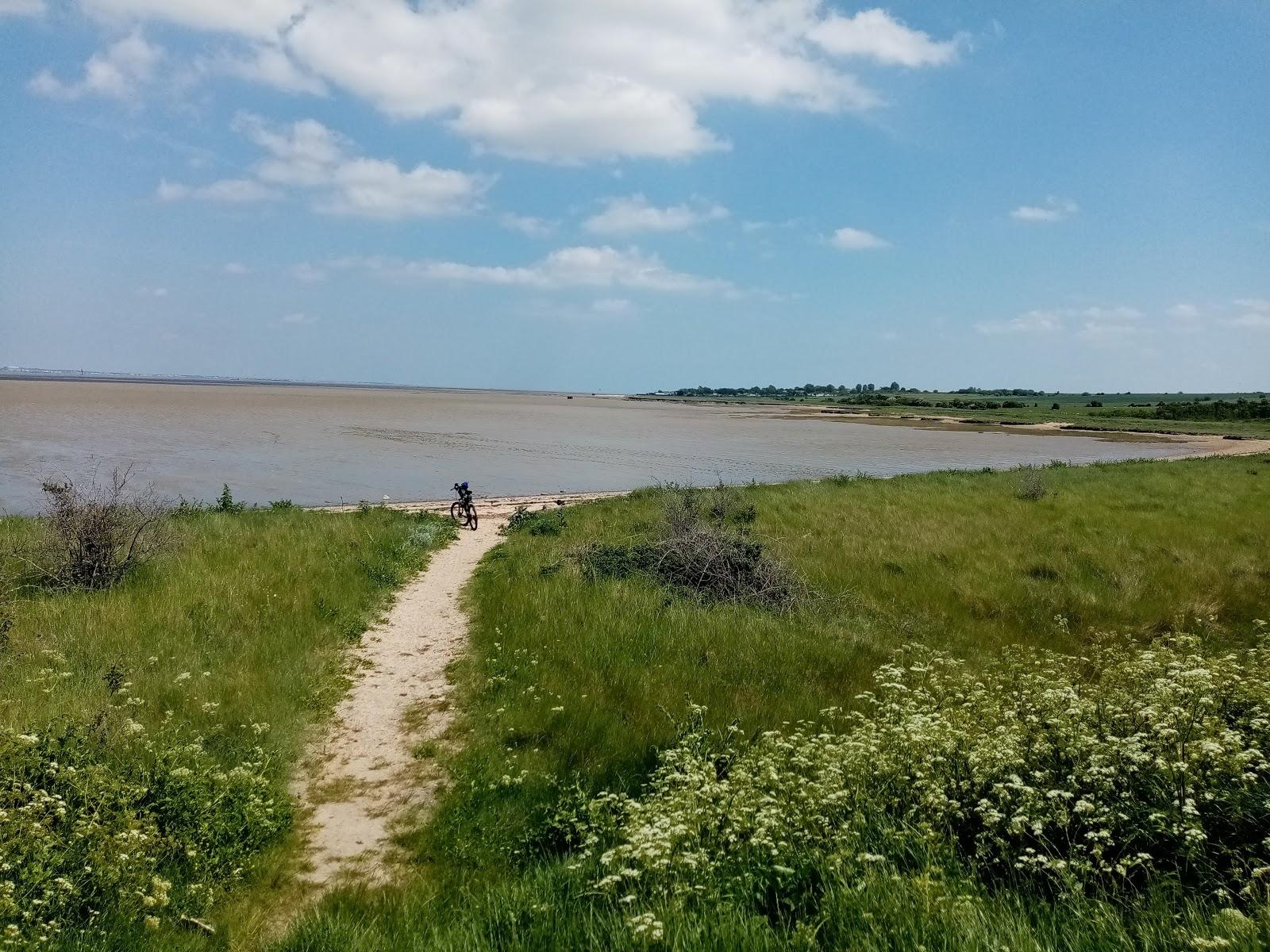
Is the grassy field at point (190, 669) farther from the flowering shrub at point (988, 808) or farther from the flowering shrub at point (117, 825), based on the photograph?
the flowering shrub at point (988, 808)

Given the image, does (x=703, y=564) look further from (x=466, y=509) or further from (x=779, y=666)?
(x=466, y=509)

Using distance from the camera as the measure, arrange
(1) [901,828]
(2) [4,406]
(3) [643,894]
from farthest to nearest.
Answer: (2) [4,406] → (1) [901,828] → (3) [643,894]

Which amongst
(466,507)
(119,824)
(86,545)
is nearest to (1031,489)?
(466,507)

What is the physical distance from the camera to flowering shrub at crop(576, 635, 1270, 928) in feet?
14.8

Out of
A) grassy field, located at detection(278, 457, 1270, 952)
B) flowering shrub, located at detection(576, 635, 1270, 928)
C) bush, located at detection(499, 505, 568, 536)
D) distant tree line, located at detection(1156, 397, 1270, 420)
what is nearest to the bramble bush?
grassy field, located at detection(278, 457, 1270, 952)

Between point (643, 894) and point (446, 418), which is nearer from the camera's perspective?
point (643, 894)

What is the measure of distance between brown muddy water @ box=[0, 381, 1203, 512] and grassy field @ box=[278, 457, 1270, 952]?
59.5ft

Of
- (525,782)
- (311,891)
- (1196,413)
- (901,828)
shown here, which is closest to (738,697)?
(525,782)

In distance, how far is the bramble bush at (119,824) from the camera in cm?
503

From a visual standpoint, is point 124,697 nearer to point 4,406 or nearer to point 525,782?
point 525,782

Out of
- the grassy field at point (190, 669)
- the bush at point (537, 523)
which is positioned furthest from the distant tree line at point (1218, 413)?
the grassy field at point (190, 669)

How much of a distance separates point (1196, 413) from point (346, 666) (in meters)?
137

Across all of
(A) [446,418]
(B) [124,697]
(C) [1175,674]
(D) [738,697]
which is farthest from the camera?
(A) [446,418]

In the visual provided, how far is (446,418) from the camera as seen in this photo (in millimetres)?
106000
